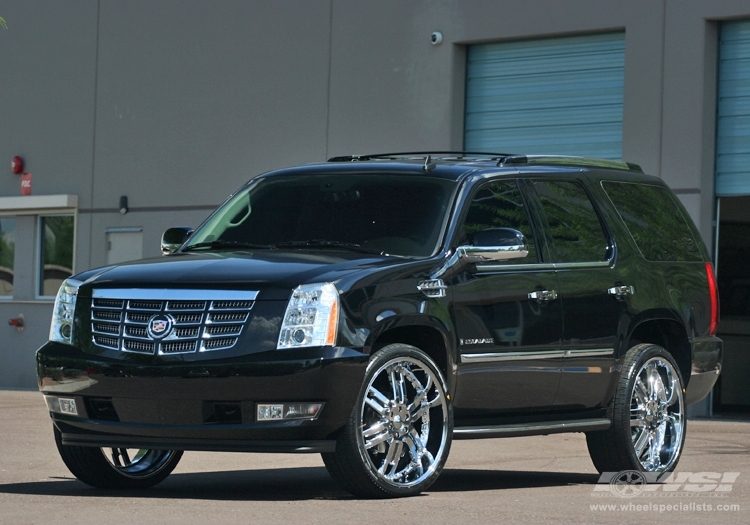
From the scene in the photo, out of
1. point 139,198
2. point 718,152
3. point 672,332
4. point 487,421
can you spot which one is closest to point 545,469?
point 672,332

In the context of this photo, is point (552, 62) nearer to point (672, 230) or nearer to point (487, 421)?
point (672, 230)

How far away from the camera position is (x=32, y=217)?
85.1ft

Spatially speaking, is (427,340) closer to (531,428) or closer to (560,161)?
(531,428)

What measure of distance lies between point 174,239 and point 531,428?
255 cm

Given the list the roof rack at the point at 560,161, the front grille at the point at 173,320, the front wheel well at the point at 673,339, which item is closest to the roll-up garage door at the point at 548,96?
the roof rack at the point at 560,161

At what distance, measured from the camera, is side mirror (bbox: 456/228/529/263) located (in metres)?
8.65

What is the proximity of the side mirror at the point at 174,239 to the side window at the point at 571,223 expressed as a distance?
2226 millimetres

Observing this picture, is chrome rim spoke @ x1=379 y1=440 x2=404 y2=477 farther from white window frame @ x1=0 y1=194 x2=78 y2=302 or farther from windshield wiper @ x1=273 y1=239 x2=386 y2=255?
white window frame @ x1=0 y1=194 x2=78 y2=302

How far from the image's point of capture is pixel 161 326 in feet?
26.2

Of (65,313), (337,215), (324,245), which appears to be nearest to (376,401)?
(324,245)

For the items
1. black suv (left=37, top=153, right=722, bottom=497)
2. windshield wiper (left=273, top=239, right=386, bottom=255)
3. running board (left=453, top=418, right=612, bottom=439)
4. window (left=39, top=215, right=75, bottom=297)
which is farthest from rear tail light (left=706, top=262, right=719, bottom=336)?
window (left=39, top=215, right=75, bottom=297)

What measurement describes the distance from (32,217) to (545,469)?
16.2 meters

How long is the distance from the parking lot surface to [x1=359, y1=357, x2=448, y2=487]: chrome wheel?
0.18m

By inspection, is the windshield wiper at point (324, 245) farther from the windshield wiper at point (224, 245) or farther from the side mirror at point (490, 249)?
the side mirror at point (490, 249)
